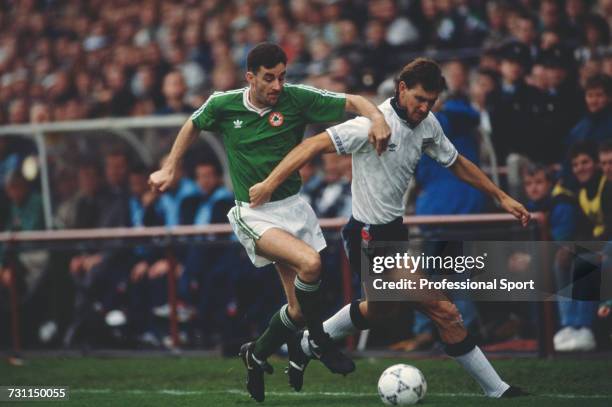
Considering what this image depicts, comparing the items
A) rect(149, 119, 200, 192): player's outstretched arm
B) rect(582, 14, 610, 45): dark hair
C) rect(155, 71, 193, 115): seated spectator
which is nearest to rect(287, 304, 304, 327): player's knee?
rect(149, 119, 200, 192): player's outstretched arm

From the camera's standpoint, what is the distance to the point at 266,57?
779 centimetres

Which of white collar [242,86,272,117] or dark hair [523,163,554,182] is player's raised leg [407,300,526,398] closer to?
white collar [242,86,272,117]

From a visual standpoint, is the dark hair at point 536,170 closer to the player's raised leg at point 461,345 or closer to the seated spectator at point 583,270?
the seated spectator at point 583,270

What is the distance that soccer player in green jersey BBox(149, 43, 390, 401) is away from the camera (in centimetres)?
786

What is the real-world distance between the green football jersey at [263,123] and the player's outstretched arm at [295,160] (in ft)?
1.44

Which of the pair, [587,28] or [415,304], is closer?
[415,304]

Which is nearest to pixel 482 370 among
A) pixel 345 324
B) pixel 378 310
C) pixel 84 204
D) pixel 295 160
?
pixel 378 310

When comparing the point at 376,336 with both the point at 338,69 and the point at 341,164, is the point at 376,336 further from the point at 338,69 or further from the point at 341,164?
the point at 338,69

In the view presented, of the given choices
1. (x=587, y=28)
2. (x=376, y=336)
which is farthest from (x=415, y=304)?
(x=587, y=28)

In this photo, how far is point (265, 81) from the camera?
309 inches

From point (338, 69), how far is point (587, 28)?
8.52 ft

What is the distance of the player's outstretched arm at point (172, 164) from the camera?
7.79 meters

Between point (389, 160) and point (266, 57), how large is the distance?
3.38 feet

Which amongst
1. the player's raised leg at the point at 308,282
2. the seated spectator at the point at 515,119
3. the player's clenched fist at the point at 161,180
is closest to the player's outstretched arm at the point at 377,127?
the player's raised leg at the point at 308,282
